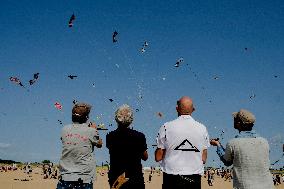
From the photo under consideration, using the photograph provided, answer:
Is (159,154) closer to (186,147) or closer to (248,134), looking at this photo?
(186,147)

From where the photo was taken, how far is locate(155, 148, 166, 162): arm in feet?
18.5

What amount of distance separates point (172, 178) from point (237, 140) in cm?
97

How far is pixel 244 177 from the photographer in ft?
17.3

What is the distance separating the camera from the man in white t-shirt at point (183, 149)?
551 cm

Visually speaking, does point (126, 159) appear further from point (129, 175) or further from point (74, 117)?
point (74, 117)

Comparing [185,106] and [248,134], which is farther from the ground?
[185,106]

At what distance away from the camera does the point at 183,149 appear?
5594 mm

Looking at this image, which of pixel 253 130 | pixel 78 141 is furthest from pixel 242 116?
pixel 78 141

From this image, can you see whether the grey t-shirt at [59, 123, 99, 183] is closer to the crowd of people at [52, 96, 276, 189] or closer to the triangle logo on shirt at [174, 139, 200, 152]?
the crowd of people at [52, 96, 276, 189]

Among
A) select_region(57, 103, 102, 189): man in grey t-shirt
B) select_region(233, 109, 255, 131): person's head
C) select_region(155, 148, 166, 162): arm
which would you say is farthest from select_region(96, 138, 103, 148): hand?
select_region(233, 109, 255, 131): person's head

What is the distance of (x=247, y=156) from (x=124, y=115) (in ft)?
5.62

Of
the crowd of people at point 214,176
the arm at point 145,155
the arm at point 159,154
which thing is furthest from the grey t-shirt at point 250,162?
the crowd of people at point 214,176

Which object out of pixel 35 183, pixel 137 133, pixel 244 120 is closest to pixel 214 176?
pixel 35 183

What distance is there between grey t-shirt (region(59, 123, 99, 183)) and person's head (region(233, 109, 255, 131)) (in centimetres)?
192
